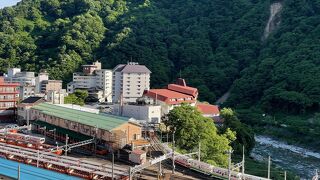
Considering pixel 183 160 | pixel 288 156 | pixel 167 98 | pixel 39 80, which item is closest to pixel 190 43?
pixel 39 80

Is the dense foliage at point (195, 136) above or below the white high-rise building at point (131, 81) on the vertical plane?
below

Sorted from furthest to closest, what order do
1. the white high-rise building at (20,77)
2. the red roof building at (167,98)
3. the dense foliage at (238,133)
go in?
the white high-rise building at (20,77) → the red roof building at (167,98) → the dense foliage at (238,133)

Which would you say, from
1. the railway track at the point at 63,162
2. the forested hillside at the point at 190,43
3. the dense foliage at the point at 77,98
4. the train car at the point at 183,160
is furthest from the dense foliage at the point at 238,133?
the forested hillside at the point at 190,43

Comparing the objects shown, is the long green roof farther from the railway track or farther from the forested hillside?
the forested hillside

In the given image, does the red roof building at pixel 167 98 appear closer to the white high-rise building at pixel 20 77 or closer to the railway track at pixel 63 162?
the railway track at pixel 63 162

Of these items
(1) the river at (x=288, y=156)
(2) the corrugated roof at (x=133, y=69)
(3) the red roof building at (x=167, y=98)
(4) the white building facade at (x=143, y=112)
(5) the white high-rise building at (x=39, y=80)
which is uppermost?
(2) the corrugated roof at (x=133, y=69)

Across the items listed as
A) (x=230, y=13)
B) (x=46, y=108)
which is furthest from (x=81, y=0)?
(x=46, y=108)

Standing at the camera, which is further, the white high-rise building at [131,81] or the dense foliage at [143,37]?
the dense foliage at [143,37]

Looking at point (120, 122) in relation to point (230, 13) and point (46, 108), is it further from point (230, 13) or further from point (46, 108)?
point (230, 13)
